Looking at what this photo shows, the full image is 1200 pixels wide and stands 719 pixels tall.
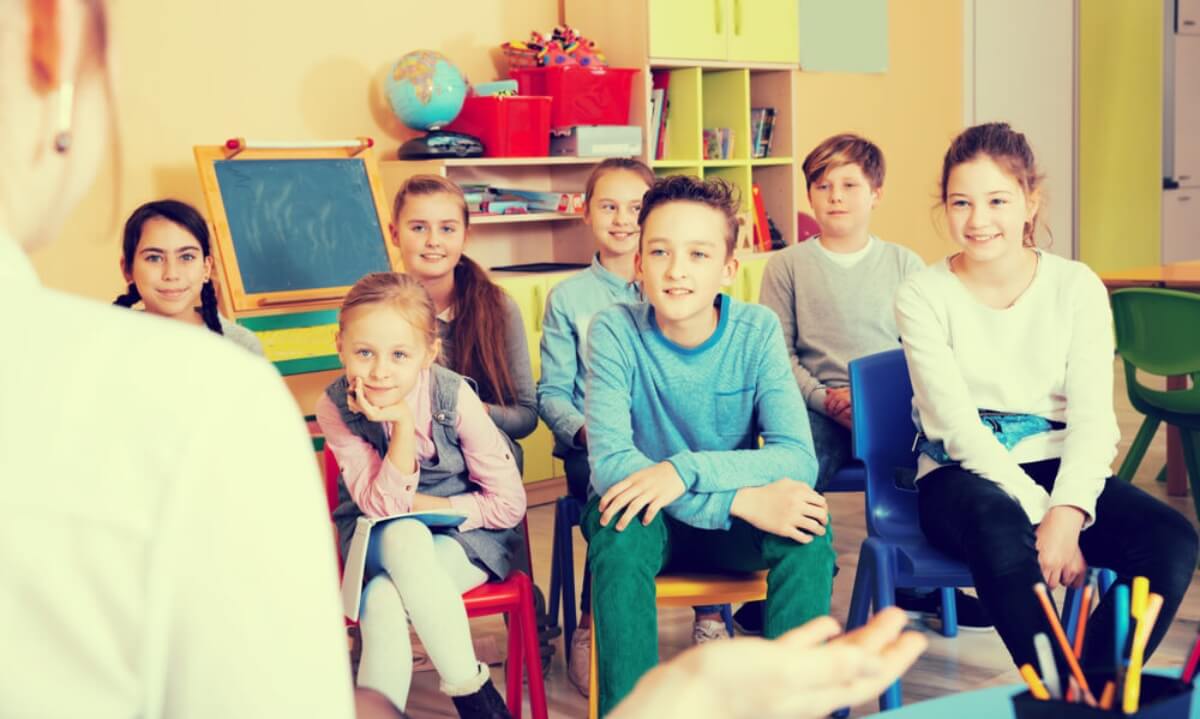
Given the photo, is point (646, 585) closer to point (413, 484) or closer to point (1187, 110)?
point (413, 484)

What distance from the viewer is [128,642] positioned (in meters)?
0.44

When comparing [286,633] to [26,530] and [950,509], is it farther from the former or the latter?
[950,509]

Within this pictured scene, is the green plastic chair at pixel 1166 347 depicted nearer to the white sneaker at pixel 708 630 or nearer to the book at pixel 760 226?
the white sneaker at pixel 708 630

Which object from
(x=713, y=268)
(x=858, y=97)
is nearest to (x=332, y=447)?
(x=713, y=268)

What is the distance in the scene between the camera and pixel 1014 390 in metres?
2.25

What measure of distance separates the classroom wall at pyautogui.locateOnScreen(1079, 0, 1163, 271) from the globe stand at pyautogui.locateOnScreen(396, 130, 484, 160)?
4.49m

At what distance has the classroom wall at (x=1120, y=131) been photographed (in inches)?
274

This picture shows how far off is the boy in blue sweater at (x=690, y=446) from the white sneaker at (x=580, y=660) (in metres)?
0.43

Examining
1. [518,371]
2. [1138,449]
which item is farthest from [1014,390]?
[1138,449]

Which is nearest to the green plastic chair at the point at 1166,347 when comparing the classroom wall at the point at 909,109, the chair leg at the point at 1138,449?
the chair leg at the point at 1138,449

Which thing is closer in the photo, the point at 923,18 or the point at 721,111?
the point at 721,111

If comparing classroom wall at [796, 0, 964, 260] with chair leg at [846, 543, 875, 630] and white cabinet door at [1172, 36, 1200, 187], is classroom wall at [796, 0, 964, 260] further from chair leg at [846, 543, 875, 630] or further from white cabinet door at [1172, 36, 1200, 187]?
chair leg at [846, 543, 875, 630]

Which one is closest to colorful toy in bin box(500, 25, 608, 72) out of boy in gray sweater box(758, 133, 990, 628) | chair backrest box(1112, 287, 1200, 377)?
boy in gray sweater box(758, 133, 990, 628)

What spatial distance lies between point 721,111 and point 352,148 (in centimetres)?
154
